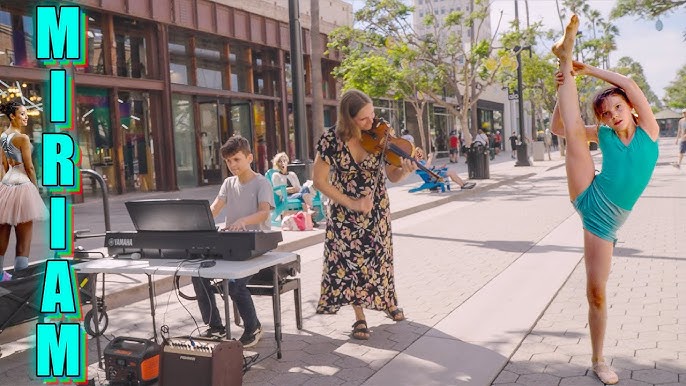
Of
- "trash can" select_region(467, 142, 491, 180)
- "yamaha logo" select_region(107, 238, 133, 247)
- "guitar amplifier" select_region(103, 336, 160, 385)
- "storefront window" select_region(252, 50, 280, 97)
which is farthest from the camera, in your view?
"storefront window" select_region(252, 50, 280, 97)

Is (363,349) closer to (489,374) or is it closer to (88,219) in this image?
(489,374)

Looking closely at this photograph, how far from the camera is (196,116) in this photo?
73.3 feet

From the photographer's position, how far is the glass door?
74.8 feet

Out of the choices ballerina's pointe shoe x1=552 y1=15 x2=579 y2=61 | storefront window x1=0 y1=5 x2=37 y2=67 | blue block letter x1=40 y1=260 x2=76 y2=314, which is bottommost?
blue block letter x1=40 y1=260 x2=76 y2=314

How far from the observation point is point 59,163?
356 centimetres

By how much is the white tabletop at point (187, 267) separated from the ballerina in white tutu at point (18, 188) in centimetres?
251

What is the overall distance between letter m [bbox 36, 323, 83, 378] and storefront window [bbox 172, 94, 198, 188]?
17864 mm

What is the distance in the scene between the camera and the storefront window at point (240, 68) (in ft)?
79.8

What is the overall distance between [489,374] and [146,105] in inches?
696

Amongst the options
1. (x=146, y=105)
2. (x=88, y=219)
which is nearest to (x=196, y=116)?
(x=146, y=105)

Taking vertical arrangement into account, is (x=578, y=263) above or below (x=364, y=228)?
below

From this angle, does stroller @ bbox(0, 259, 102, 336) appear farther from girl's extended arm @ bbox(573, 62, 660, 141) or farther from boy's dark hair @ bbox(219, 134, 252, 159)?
girl's extended arm @ bbox(573, 62, 660, 141)

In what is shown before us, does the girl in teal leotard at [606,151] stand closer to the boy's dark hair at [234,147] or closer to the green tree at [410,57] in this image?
the boy's dark hair at [234,147]

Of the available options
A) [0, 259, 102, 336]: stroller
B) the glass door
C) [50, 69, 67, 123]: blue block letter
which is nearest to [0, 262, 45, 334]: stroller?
[0, 259, 102, 336]: stroller
